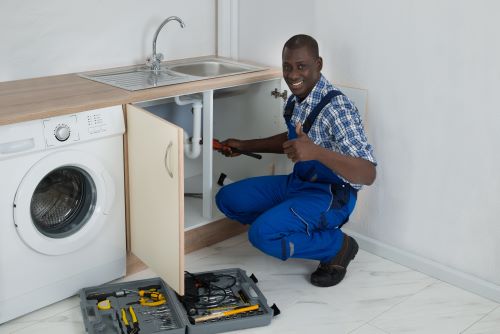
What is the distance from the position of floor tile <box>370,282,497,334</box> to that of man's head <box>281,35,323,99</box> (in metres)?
0.97

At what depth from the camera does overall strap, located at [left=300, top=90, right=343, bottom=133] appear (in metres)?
2.77

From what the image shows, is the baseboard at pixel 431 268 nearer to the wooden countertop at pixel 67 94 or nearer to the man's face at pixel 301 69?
the man's face at pixel 301 69

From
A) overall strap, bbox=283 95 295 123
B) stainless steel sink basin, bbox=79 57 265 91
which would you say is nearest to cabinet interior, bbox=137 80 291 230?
stainless steel sink basin, bbox=79 57 265 91

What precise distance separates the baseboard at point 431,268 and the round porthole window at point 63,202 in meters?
1.28

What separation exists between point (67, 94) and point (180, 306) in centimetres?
94

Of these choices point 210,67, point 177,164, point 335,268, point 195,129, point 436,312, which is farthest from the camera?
A: point 210,67

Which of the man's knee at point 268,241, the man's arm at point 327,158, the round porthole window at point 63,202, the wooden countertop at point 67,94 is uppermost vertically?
the wooden countertop at point 67,94

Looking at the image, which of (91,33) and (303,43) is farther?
(91,33)

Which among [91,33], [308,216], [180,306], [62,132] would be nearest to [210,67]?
[91,33]

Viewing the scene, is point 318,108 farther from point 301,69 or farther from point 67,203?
point 67,203

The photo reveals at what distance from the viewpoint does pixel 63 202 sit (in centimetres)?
278

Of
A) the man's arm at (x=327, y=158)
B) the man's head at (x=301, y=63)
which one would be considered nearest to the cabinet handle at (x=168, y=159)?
the man's arm at (x=327, y=158)

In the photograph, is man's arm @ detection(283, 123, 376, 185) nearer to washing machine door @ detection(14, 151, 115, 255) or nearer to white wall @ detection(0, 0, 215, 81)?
washing machine door @ detection(14, 151, 115, 255)

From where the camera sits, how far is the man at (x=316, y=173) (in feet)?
8.82
